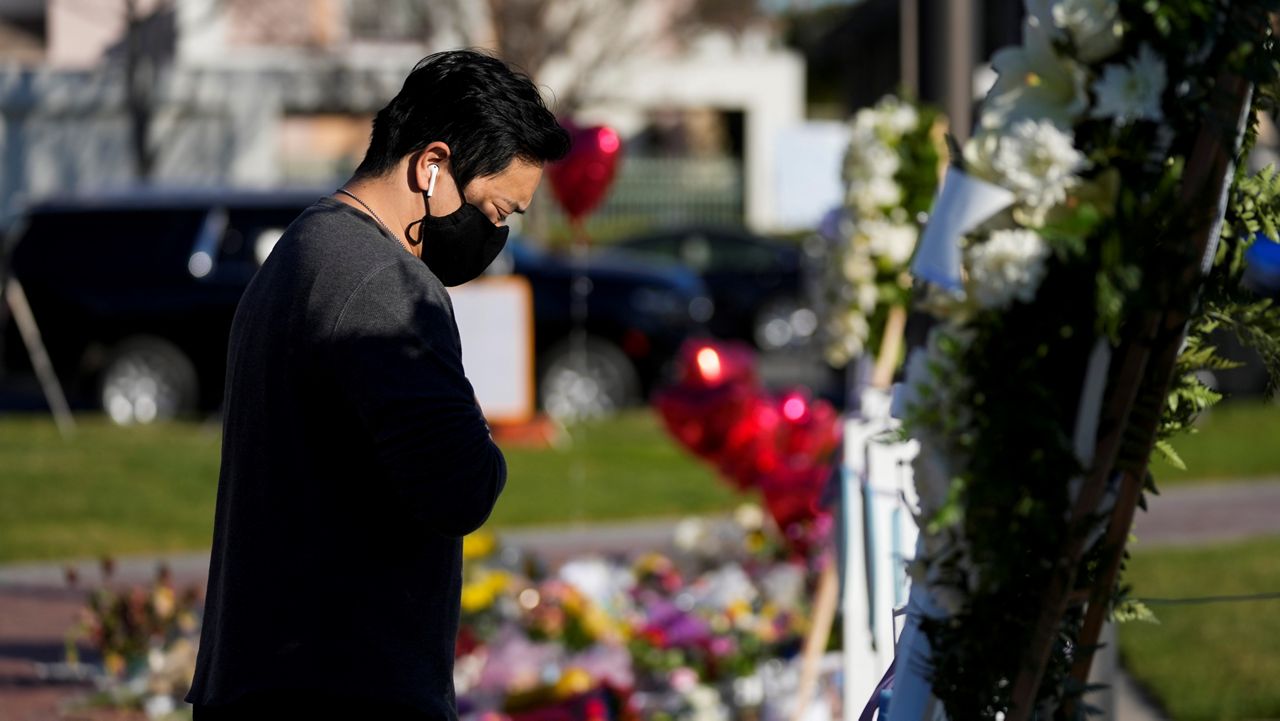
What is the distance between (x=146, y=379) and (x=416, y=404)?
12.2 m

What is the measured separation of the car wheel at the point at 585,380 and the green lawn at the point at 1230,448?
4356 millimetres

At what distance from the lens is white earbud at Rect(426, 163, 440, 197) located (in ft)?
7.98

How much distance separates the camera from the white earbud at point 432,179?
2432 millimetres

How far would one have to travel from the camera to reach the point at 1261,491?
33.7ft

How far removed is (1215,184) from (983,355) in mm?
330

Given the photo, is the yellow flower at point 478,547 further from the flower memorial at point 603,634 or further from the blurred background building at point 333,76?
the blurred background building at point 333,76

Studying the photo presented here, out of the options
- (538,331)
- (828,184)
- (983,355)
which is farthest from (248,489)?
(828,184)

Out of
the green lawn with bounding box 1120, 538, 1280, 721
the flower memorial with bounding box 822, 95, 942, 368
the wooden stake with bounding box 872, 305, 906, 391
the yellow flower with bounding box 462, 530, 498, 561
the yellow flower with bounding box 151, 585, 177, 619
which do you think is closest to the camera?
the wooden stake with bounding box 872, 305, 906, 391

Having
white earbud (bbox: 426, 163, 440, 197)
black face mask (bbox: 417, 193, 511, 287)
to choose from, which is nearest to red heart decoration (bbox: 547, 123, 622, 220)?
black face mask (bbox: 417, 193, 511, 287)

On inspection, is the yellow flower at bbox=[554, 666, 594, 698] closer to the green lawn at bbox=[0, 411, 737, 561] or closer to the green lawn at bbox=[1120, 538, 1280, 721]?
the green lawn at bbox=[1120, 538, 1280, 721]

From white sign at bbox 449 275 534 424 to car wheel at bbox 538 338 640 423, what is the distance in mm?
1672

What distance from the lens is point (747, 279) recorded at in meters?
19.4

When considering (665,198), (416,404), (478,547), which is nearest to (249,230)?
(478,547)

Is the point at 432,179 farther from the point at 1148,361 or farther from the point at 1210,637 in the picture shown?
the point at 1210,637
